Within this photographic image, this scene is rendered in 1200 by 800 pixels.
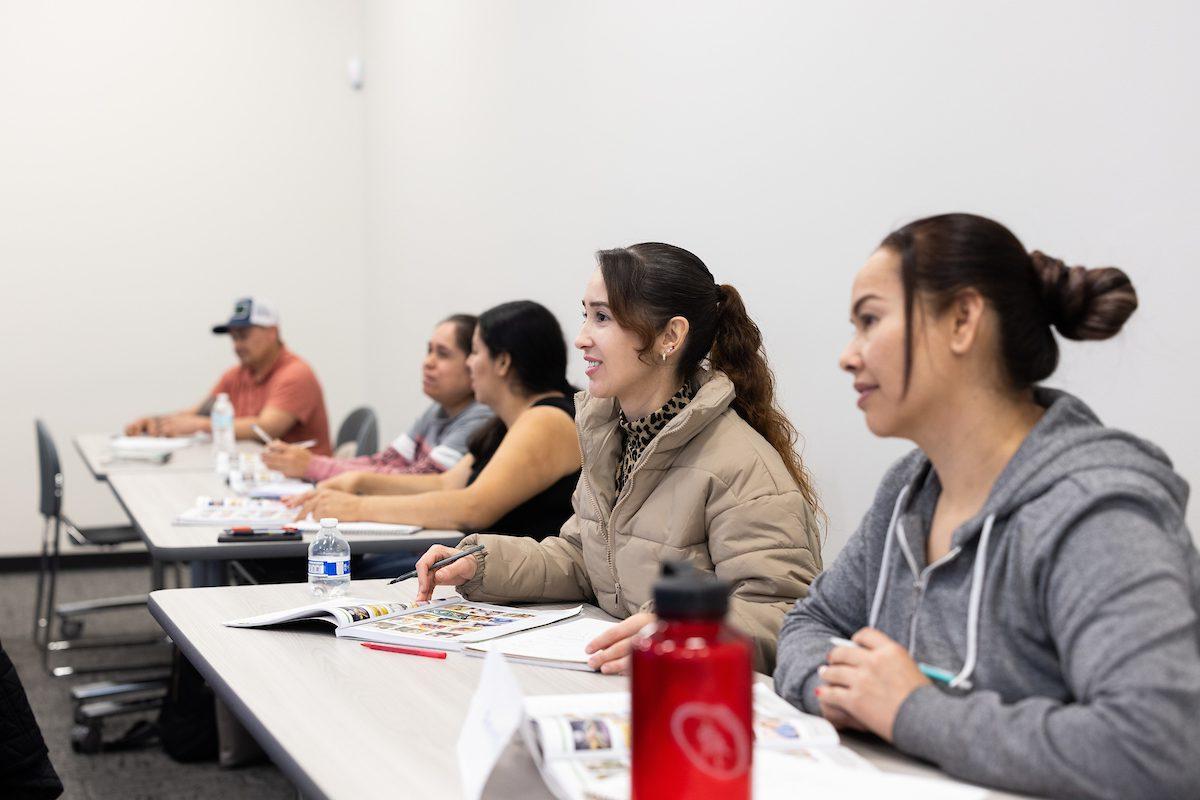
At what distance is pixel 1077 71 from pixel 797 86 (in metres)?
0.86

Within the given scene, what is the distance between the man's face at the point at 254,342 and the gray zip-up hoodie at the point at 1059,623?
3951mm

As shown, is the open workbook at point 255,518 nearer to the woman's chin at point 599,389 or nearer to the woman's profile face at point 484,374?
the woman's profile face at point 484,374

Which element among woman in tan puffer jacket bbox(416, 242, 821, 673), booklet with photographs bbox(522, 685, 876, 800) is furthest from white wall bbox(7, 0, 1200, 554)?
booklet with photographs bbox(522, 685, 876, 800)

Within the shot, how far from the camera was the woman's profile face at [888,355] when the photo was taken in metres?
1.29

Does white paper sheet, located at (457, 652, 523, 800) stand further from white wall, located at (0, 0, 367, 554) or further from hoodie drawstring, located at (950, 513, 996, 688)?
white wall, located at (0, 0, 367, 554)

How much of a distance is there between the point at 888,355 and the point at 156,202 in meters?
→ 5.61

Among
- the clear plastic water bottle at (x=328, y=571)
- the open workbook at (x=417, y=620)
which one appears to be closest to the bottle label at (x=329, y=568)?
the clear plastic water bottle at (x=328, y=571)

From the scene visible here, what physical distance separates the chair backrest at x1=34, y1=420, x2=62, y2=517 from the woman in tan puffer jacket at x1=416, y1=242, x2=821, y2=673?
299 centimetres

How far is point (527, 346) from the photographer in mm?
3012

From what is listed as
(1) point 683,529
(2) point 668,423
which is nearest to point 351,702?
(1) point 683,529

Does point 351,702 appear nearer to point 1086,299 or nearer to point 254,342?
point 1086,299

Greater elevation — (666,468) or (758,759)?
(666,468)

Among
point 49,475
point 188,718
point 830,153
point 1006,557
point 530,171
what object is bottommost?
point 188,718

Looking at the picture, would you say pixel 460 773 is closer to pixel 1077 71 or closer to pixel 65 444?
pixel 1077 71
